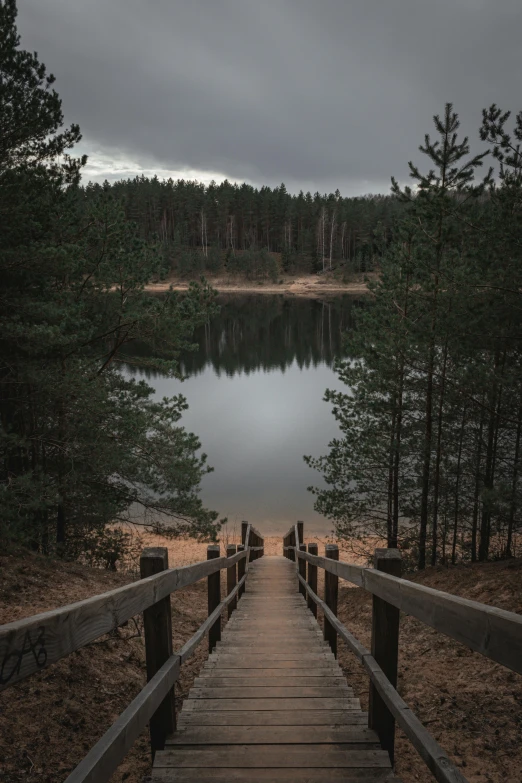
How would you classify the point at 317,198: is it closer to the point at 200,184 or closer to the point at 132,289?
the point at 200,184

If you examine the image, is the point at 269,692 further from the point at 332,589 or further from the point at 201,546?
the point at 201,546

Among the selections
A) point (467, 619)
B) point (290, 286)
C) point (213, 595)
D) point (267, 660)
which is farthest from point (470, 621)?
point (290, 286)

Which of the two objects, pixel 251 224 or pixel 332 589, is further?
pixel 251 224

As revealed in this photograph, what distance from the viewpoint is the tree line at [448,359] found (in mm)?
7801

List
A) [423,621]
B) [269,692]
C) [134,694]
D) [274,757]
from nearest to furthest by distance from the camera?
[423,621] < [274,757] < [269,692] < [134,694]

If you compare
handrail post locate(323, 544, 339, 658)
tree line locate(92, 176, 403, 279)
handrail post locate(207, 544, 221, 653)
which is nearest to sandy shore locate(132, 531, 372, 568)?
handrail post locate(207, 544, 221, 653)

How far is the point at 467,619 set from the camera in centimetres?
152

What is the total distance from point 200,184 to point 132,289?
346ft

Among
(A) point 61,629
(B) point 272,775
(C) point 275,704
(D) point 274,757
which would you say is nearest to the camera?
(A) point 61,629

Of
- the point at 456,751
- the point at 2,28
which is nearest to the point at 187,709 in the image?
the point at 456,751

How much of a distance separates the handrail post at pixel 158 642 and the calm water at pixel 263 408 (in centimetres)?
1390

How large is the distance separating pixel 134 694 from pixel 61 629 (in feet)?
11.3

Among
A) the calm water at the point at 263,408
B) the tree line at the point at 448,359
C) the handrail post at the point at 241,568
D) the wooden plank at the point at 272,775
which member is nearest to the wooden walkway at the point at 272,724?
the wooden plank at the point at 272,775

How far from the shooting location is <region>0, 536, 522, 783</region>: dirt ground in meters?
3.13
